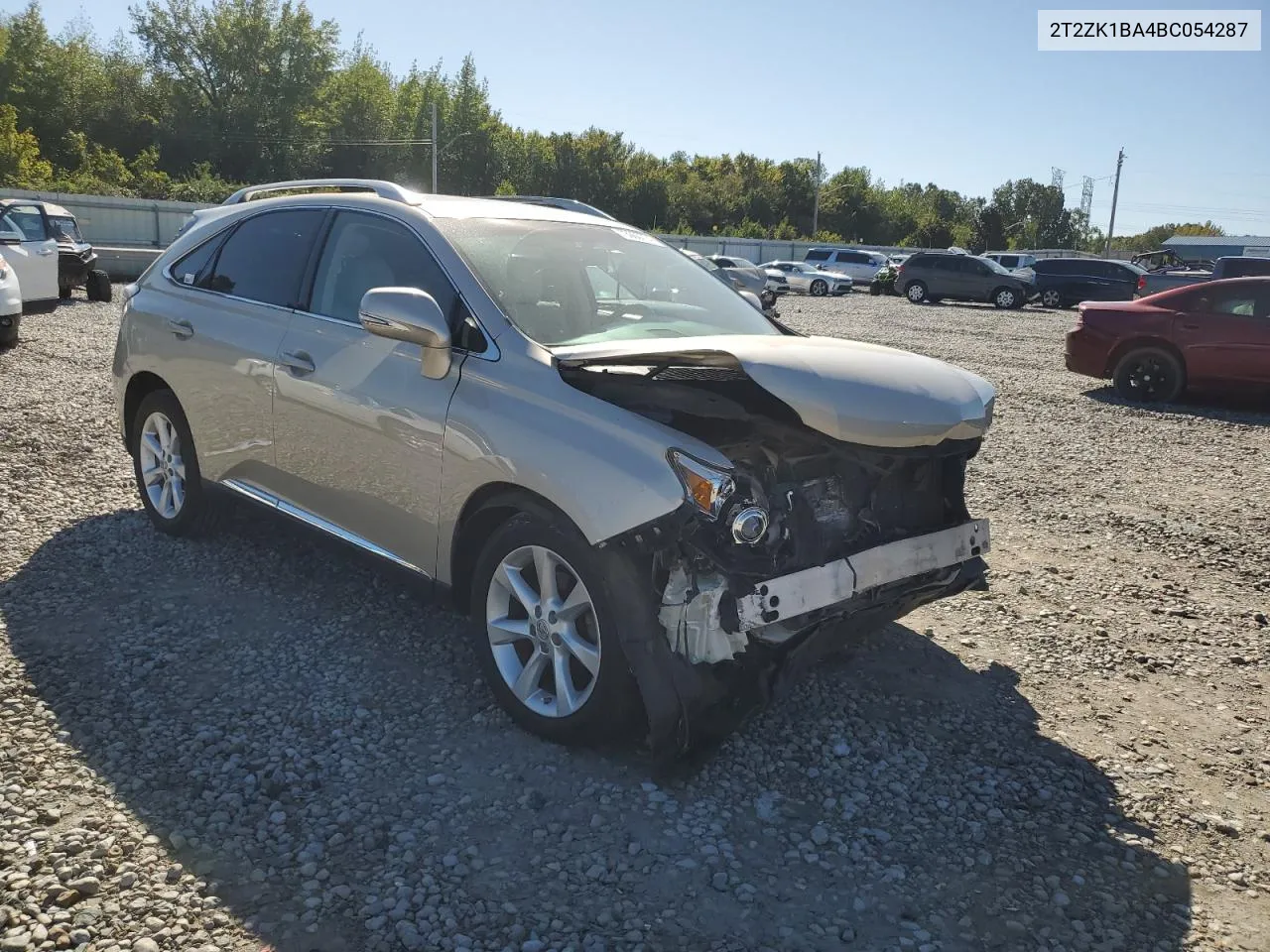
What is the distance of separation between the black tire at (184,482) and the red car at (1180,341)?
1061cm

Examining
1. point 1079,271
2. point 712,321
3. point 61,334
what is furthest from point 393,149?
point 712,321

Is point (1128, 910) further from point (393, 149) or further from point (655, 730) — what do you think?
point (393, 149)

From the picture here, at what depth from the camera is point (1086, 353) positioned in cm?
1229

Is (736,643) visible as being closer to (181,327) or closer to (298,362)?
(298,362)

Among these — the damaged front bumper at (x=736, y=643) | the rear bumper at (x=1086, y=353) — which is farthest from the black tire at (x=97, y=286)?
the damaged front bumper at (x=736, y=643)

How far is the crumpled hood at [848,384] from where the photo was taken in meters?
3.12

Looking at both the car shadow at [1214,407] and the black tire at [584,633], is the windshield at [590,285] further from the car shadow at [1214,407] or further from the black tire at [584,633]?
the car shadow at [1214,407]

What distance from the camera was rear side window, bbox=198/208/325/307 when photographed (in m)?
4.63

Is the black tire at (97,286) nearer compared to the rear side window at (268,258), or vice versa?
the rear side window at (268,258)

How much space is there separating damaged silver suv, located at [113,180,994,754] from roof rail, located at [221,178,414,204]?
0.11ft

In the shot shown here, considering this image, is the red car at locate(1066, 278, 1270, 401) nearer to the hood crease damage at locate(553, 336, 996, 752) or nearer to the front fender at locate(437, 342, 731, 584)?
the hood crease damage at locate(553, 336, 996, 752)

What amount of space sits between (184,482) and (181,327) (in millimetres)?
821

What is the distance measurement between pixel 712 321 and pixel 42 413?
22.2 ft

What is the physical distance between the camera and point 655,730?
307cm
